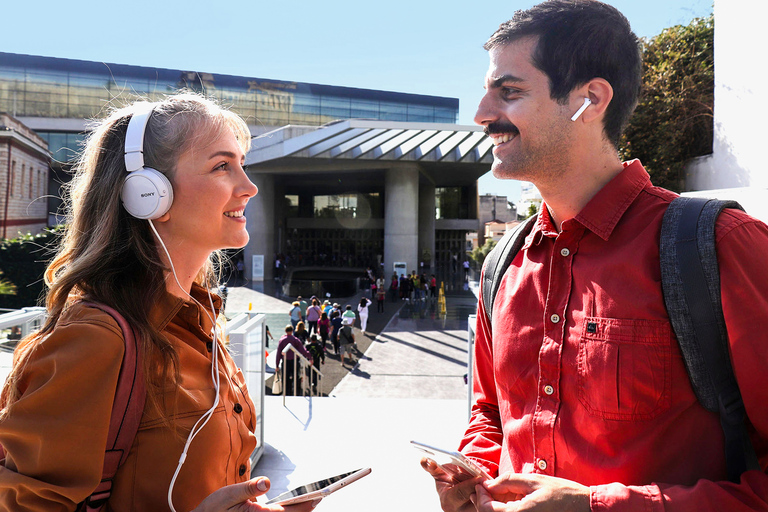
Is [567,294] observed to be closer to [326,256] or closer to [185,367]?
[185,367]

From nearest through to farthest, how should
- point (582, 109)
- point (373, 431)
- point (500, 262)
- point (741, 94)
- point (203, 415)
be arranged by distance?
1. point (203, 415)
2. point (582, 109)
3. point (500, 262)
4. point (741, 94)
5. point (373, 431)

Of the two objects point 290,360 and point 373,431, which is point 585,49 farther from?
point 290,360

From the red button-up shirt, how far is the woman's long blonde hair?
1052mm

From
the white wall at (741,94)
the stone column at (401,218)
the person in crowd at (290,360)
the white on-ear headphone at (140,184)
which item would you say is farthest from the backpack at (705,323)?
the stone column at (401,218)

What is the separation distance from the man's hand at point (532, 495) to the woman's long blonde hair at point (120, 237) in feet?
3.02

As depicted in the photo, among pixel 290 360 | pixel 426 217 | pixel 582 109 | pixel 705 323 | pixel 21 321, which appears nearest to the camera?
pixel 705 323

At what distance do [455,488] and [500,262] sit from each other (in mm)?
787

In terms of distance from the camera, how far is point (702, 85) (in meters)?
10.6

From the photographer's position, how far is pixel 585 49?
1684 mm

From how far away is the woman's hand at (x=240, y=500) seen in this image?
53.2 inches

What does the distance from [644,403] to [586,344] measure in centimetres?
20

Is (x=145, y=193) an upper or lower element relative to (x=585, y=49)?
lower

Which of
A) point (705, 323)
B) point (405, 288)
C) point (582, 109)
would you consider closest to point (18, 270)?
point (405, 288)

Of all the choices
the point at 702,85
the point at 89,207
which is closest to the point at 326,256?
the point at 702,85
